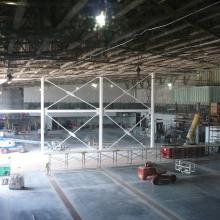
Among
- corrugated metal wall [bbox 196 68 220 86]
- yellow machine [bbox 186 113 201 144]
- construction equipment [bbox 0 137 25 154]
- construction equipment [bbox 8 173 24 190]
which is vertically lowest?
construction equipment [bbox 8 173 24 190]

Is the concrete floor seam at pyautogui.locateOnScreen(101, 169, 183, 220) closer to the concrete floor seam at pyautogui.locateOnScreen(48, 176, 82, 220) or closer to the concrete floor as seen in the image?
the concrete floor

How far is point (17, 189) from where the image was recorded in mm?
19141

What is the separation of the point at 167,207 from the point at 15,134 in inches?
1252

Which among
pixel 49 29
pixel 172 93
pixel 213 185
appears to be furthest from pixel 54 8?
pixel 172 93

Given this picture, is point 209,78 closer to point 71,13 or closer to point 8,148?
point 8,148

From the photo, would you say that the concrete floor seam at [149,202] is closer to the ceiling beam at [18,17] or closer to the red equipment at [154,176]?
the red equipment at [154,176]

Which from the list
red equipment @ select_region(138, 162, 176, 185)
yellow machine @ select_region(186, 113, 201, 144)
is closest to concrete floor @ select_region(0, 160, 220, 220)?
red equipment @ select_region(138, 162, 176, 185)

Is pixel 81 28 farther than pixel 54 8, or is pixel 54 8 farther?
pixel 81 28

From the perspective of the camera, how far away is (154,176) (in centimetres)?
2072

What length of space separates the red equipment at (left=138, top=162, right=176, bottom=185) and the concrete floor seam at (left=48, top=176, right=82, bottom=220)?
17.1ft

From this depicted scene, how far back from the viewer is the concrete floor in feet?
49.5

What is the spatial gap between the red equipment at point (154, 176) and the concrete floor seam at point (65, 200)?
5.20 metres

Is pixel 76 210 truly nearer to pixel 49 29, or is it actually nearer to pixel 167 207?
pixel 167 207

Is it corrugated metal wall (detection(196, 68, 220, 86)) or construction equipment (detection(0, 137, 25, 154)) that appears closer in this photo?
construction equipment (detection(0, 137, 25, 154))
